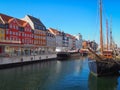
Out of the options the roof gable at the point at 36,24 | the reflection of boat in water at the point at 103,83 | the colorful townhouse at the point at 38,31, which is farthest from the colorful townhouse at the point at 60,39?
the reflection of boat in water at the point at 103,83

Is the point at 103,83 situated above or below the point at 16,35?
below

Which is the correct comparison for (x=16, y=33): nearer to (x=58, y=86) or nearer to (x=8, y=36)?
(x=8, y=36)

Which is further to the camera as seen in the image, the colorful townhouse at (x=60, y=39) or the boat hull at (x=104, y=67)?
the colorful townhouse at (x=60, y=39)

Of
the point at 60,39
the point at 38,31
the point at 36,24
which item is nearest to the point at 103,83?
the point at 38,31

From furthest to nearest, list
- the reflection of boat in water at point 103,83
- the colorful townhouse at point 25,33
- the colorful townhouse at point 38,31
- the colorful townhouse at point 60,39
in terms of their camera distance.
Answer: the colorful townhouse at point 60,39 → the colorful townhouse at point 38,31 → the colorful townhouse at point 25,33 → the reflection of boat in water at point 103,83

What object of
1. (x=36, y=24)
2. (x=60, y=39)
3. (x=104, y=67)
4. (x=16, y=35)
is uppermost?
(x=36, y=24)

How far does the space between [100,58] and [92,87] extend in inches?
241

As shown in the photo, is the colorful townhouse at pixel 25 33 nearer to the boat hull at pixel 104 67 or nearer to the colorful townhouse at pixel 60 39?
the colorful townhouse at pixel 60 39

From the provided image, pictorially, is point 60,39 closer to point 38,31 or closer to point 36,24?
point 38,31

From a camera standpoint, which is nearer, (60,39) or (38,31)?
(38,31)

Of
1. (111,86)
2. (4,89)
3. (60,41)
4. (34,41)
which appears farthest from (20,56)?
(60,41)

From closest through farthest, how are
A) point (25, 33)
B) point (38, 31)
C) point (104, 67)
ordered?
point (104, 67) < point (25, 33) < point (38, 31)

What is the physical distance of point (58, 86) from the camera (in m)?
23.7

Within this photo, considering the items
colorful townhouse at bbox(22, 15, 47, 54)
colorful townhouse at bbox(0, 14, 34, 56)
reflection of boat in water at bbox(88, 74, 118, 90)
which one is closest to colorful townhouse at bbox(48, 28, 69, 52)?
colorful townhouse at bbox(22, 15, 47, 54)
